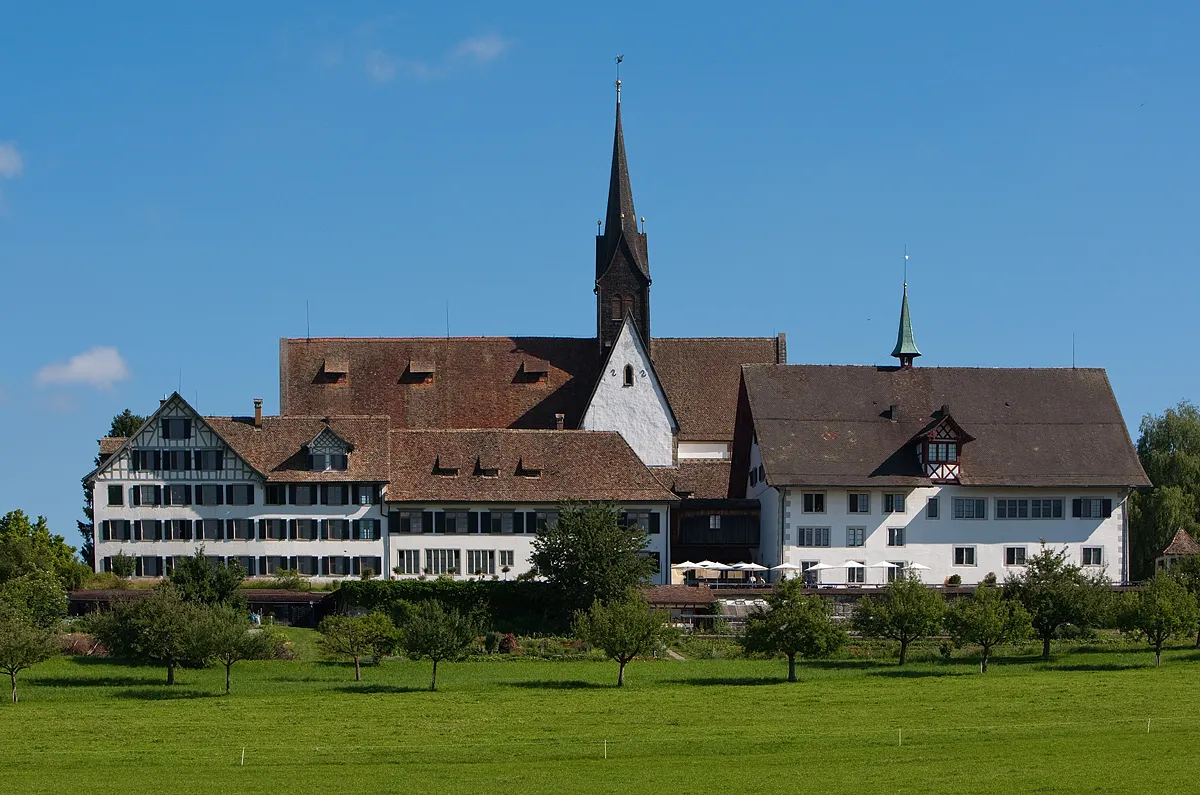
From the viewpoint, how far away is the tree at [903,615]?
65.4 meters

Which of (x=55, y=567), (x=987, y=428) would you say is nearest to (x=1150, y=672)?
(x=987, y=428)

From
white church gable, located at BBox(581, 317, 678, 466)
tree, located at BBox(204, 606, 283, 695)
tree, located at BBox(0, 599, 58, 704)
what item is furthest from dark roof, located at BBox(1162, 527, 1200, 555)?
tree, located at BBox(0, 599, 58, 704)

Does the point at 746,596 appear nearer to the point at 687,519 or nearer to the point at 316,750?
the point at 687,519

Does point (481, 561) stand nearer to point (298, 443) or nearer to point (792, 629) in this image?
point (298, 443)

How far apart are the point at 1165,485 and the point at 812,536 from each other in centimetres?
2798

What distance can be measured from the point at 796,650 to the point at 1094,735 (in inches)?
621

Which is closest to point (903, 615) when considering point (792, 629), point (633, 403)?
point (792, 629)

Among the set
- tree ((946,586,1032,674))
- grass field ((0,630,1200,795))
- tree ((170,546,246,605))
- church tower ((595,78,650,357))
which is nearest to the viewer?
grass field ((0,630,1200,795))

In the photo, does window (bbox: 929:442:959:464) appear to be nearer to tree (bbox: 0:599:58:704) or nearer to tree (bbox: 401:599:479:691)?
tree (bbox: 401:599:479:691)

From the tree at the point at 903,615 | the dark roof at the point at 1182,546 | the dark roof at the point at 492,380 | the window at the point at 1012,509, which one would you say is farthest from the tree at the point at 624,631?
the dark roof at the point at 1182,546

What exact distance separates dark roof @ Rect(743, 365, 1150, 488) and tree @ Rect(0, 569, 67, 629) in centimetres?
3083

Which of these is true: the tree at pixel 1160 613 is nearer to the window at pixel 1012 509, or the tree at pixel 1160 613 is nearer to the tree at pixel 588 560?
the window at pixel 1012 509

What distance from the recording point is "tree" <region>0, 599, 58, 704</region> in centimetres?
5875

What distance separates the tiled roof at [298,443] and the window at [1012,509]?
91.1 feet
